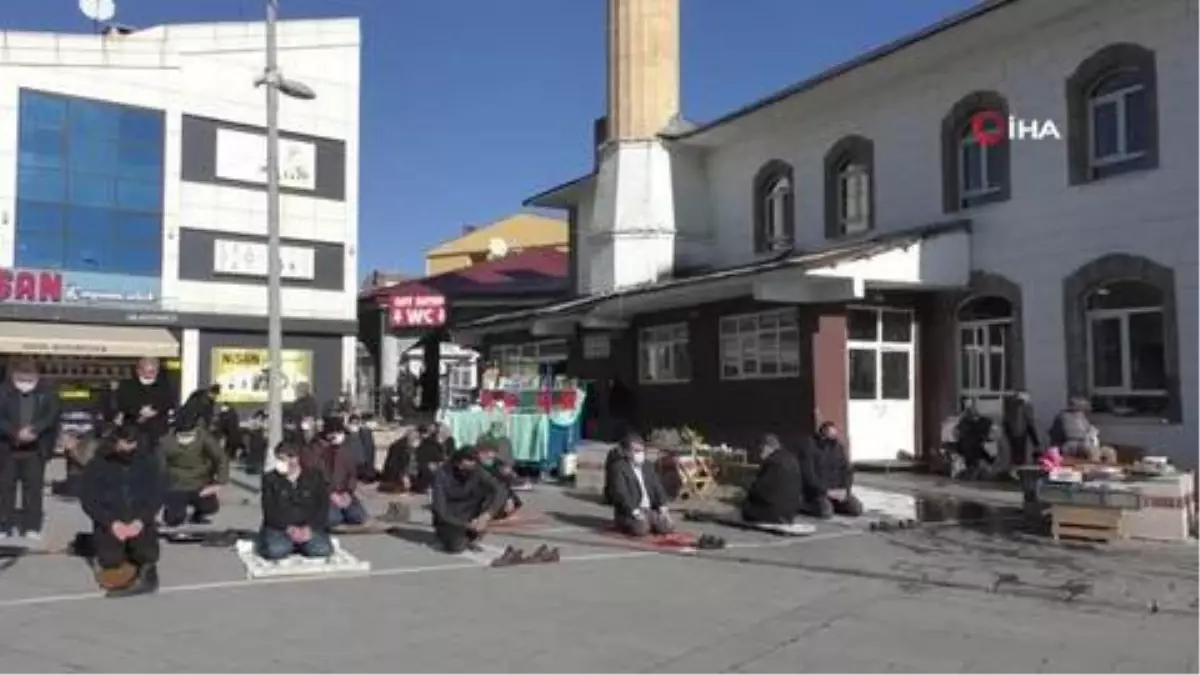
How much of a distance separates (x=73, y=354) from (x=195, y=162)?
23.8 ft

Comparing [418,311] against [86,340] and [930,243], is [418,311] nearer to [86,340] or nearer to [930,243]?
[86,340]

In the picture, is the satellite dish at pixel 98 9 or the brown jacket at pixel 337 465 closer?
the brown jacket at pixel 337 465

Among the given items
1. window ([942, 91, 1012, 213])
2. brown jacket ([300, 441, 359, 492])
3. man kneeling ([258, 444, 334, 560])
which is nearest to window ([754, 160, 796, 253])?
window ([942, 91, 1012, 213])

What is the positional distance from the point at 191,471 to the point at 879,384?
13072 millimetres

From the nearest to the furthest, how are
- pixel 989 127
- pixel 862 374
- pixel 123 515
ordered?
pixel 123 515 < pixel 989 127 < pixel 862 374

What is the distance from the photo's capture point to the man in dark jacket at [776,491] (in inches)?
581

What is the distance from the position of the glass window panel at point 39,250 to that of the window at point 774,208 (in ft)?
66.5

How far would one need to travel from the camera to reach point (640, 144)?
3002cm

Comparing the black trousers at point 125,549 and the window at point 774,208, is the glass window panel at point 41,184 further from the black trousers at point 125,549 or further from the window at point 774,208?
the black trousers at point 125,549

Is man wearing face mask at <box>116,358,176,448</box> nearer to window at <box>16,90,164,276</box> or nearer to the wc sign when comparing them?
window at <box>16,90,164,276</box>

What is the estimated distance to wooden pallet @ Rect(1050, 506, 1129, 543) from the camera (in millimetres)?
13367

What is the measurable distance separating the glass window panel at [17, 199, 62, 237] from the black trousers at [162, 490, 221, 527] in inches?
920

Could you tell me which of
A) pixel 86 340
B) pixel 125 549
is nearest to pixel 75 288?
pixel 86 340

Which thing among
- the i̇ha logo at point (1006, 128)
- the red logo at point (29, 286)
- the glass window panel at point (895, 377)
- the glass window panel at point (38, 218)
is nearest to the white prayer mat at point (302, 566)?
the glass window panel at point (895, 377)
